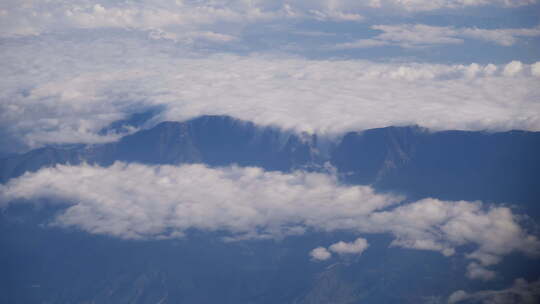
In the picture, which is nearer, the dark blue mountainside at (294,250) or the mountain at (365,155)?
the dark blue mountainside at (294,250)

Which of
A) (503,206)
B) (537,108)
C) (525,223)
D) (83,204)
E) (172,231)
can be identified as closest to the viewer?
(525,223)

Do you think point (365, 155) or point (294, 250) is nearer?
point (294, 250)

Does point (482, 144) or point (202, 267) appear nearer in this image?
point (202, 267)

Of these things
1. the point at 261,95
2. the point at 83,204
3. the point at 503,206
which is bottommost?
the point at 83,204

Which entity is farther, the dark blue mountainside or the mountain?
the mountain

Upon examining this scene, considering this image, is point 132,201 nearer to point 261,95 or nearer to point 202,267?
point 202,267

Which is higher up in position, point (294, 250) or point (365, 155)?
point (365, 155)

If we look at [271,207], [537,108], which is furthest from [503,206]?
[271,207]

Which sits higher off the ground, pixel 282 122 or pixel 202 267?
pixel 282 122
